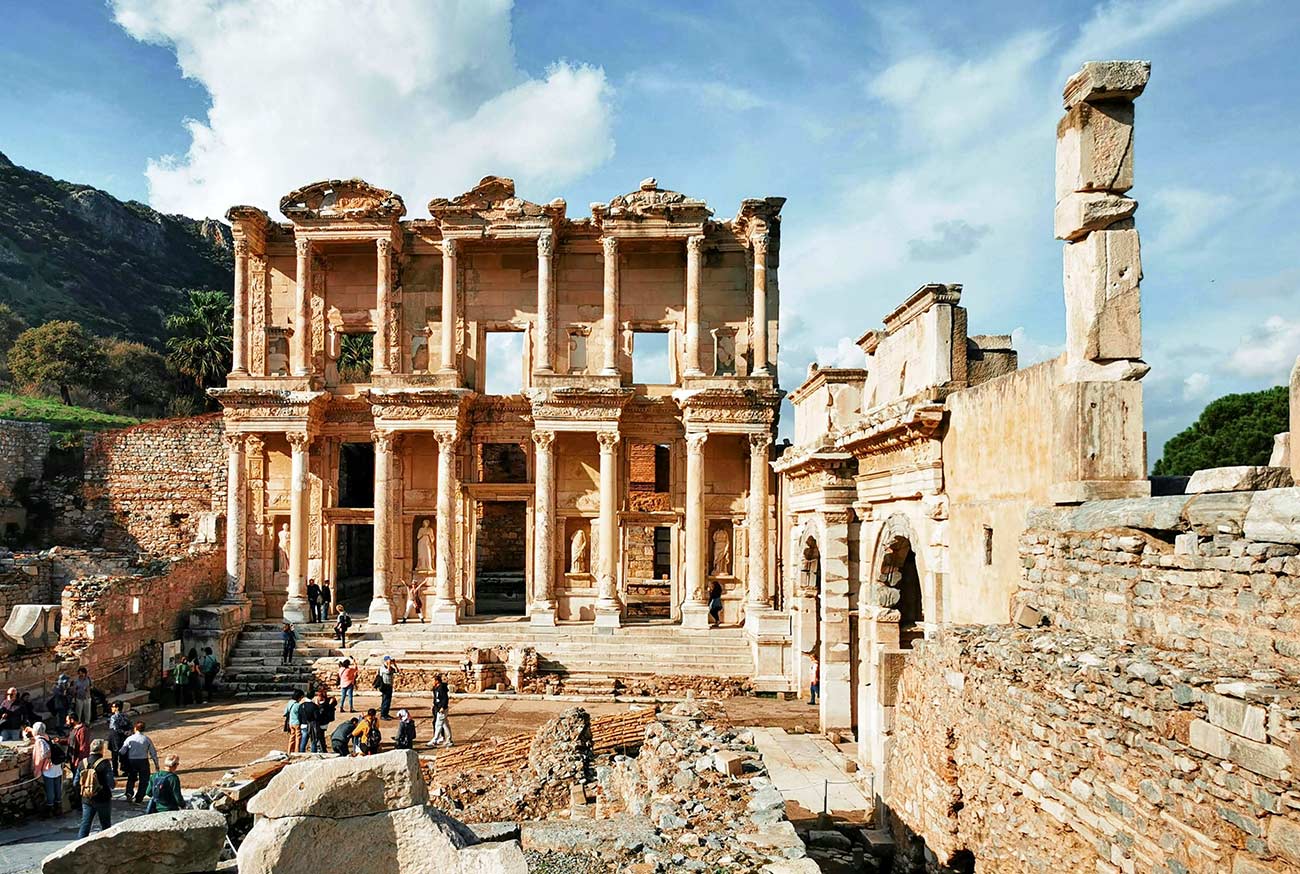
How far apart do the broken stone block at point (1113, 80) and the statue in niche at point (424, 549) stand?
2126 cm

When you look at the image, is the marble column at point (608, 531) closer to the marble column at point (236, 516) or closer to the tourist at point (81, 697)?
the marble column at point (236, 516)

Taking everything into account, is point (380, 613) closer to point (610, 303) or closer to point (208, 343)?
point (610, 303)

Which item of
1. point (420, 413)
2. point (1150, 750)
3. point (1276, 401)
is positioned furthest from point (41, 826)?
point (1276, 401)

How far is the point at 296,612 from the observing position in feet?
74.7

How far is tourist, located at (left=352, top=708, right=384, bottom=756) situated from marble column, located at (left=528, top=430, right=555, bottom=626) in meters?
9.32

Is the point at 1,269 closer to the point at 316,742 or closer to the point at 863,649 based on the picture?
the point at 316,742

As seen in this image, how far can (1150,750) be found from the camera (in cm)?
482

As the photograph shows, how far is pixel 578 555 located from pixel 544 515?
2.08 meters

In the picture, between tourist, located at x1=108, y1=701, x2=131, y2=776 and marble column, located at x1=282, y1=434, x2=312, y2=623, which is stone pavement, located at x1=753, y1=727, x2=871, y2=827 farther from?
marble column, located at x1=282, y1=434, x2=312, y2=623

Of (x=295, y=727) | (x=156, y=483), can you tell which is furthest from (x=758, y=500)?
(x=156, y=483)

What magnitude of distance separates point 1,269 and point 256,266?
4597cm

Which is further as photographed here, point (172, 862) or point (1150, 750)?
point (1150, 750)

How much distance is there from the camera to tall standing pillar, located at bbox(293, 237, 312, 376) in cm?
2394

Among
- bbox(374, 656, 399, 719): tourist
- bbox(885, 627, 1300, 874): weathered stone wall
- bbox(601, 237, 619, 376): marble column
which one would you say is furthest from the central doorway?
bbox(885, 627, 1300, 874): weathered stone wall
